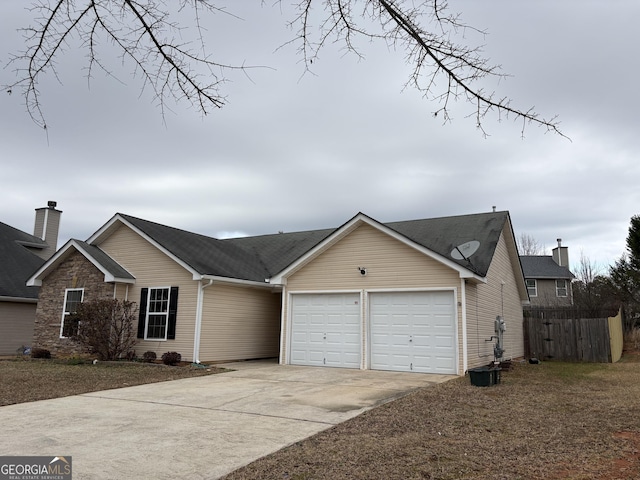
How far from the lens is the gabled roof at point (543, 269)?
33.9m

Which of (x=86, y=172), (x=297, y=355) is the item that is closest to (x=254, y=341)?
(x=297, y=355)

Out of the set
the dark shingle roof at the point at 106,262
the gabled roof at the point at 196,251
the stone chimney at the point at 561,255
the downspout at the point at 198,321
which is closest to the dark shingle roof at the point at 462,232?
the gabled roof at the point at 196,251

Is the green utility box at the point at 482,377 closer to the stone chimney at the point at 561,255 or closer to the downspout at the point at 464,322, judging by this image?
the downspout at the point at 464,322

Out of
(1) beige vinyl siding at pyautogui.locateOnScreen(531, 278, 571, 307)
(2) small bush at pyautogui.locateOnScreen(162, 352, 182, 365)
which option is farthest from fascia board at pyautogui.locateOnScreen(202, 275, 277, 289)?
(1) beige vinyl siding at pyautogui.locateOnScreen(531, 278, 571, 307)

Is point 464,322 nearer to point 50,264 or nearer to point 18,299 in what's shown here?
point 50,264

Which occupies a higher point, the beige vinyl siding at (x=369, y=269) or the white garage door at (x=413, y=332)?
the beige vinyl siding at (x=369, y=269)

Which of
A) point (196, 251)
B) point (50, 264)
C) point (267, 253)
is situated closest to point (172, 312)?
point (196, 251)

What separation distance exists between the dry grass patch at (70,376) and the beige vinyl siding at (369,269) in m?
3.98

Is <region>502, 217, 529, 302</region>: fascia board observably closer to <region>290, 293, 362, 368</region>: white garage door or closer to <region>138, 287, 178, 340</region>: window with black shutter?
<region>290, 293, 362, 368</region>: white garage door

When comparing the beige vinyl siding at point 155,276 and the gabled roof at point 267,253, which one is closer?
the gabled roof at point 267,253

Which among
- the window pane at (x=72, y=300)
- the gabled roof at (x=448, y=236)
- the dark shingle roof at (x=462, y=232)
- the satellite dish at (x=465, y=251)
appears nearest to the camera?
the gabled roof at (x=448, y=236)

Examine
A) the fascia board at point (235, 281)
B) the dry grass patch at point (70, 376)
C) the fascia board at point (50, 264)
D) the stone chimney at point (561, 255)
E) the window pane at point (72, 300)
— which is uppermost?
the stone chimney at point (561, 255)

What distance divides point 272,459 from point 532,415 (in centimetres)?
439

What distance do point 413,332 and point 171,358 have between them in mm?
7089
